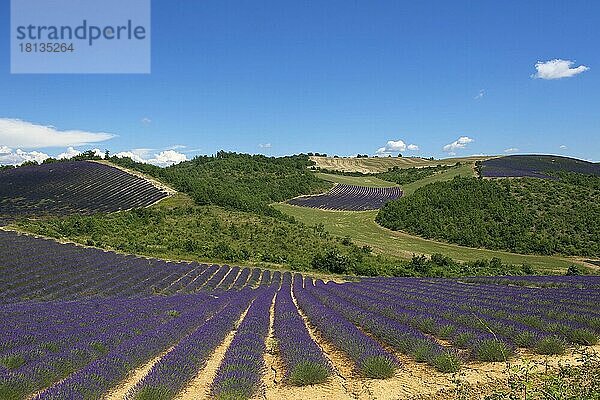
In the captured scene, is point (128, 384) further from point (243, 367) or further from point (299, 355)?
point (299, 355)

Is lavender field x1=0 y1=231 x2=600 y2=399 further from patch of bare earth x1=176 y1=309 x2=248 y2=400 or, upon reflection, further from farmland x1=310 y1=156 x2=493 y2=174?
farmland x1=310 y1=156 x2=493 y2=174

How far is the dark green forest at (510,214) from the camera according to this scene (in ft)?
150

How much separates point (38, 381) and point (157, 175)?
6493 centimetres

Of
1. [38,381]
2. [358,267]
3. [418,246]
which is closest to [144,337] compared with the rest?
[38,381]

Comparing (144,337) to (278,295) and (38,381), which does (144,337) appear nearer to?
(38,381)

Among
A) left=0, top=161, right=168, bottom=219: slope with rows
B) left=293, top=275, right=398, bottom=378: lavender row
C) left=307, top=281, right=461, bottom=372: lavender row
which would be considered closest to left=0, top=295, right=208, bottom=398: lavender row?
left=293, top=275, right=398, bottom=378: lavender row

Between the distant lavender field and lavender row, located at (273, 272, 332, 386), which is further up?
the distant lavender field

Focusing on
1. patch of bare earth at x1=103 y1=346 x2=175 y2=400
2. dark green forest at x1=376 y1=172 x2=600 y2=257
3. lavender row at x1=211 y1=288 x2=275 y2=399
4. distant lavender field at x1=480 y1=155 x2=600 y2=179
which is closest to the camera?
lavender row at x1=211 y1=288 x2=275 y2=399

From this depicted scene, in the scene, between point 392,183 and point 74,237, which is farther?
point 392,183

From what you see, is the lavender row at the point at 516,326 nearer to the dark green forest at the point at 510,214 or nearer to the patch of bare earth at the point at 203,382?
the patch of bare earth at the point at 203,382

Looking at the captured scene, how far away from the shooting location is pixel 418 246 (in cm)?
4700

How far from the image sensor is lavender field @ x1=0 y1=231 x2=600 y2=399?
6066 mm

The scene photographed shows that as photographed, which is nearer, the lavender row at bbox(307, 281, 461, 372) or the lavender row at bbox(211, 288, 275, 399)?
the lavender row at bbox(211, 288, 275, 399)

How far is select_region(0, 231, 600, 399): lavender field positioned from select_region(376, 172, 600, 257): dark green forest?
35.9m
